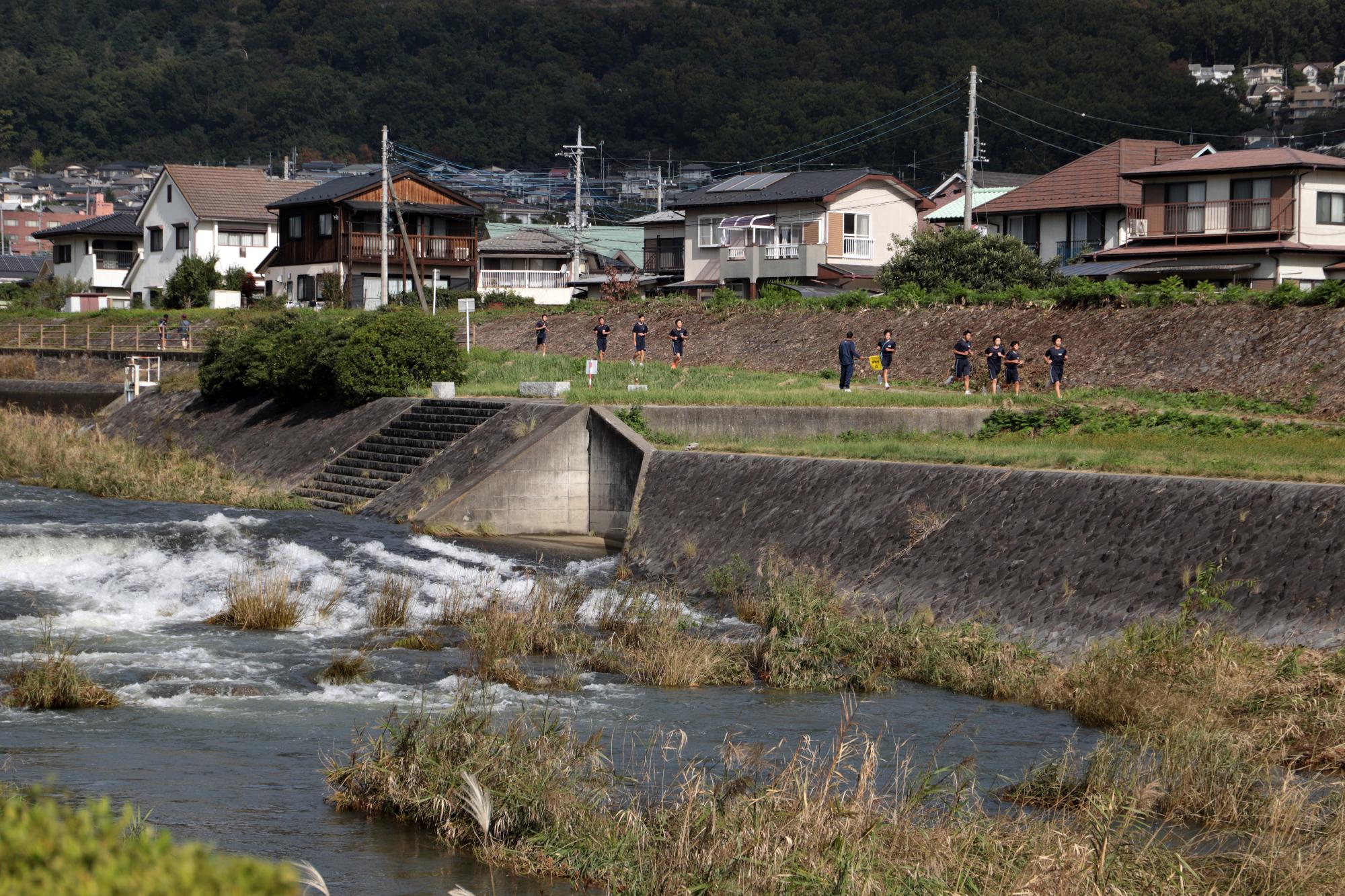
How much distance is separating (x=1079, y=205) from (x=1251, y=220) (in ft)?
31.2

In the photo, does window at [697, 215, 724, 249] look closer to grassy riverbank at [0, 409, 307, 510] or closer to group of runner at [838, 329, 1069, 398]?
group of runner at [838, 329, 1069, 398]

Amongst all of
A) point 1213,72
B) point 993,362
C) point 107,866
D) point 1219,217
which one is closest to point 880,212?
point 1219,217

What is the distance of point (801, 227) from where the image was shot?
57938 mm

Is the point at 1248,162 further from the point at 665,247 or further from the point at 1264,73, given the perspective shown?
the point at 1264,73

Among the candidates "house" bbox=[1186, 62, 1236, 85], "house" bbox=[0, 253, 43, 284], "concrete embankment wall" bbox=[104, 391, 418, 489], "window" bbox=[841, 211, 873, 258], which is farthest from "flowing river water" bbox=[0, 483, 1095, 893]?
"house" bbox=[1186, 62, 1236, 85]

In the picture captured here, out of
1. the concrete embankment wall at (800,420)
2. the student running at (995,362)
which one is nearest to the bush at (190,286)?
the concrete embankment wall at (800,420)

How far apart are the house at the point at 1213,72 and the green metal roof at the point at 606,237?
55.5 metres

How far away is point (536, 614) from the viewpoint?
1538cm

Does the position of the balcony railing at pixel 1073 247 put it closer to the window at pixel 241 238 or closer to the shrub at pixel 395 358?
the shrub at pixel 395 358

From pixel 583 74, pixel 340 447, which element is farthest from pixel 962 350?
pixel 583 74

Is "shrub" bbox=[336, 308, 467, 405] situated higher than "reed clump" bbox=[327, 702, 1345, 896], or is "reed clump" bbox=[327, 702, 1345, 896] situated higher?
"shrub" bbox=[336, 308, 467, 405]

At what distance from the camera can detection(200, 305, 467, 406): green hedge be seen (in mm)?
33094

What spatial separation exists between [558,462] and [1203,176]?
93.3 ft

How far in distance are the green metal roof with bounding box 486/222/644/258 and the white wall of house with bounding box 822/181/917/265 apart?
28.2 meters
